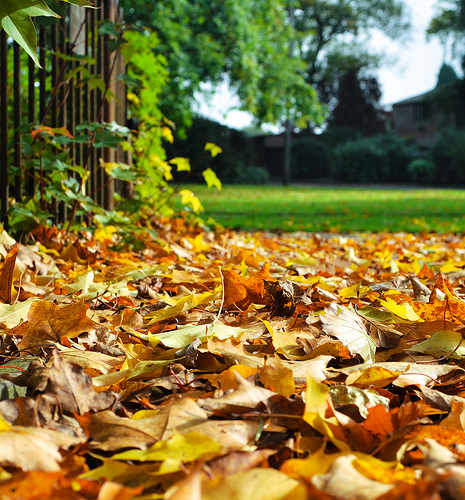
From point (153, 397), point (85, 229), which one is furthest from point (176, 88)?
point (153, 397)

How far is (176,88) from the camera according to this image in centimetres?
1447

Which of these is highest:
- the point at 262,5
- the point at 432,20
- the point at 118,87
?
the point at 432,20

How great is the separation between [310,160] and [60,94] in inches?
1273

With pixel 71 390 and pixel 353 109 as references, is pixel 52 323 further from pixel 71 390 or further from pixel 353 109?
pixel 353 109

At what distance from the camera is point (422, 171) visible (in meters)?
29.1

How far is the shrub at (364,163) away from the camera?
3047 centimetres

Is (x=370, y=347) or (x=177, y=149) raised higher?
(x=177, y=149)

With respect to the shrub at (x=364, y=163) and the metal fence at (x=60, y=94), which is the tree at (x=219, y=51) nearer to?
the metal fence at (x=60, y=94)

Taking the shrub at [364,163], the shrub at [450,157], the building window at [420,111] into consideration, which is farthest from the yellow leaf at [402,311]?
the building window at [420,111]

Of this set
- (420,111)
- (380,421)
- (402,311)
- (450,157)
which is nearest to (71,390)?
(380,421)

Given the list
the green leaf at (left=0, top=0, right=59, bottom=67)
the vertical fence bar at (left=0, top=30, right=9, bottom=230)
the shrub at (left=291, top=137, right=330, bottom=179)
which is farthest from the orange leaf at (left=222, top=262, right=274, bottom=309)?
the shrub at (left=291, top=137, right=330, bottom=179)

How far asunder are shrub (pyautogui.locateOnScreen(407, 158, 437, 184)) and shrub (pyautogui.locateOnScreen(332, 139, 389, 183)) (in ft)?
5.26

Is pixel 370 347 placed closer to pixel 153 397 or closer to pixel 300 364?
pixel 300 364

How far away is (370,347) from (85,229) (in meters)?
1.99
